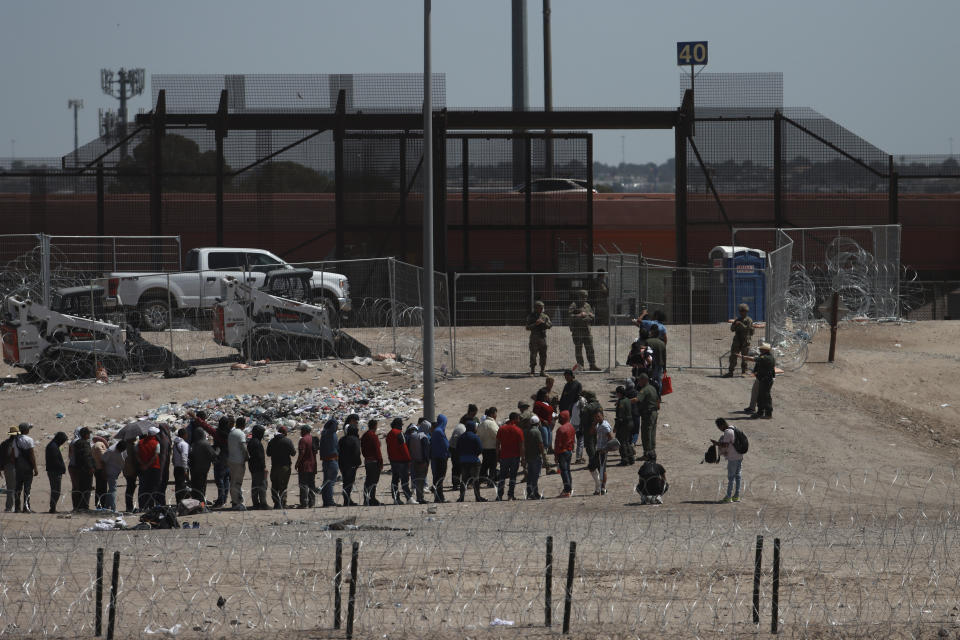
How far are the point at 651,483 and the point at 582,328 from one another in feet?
24.8

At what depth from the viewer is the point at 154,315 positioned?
78.7 ft

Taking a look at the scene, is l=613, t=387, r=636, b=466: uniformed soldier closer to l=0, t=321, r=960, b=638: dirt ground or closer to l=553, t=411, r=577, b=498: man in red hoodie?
l=0, t=321, r=960, b=638: dirt ground

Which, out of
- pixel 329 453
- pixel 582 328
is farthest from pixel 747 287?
pixel 329 453

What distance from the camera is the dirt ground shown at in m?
8.40

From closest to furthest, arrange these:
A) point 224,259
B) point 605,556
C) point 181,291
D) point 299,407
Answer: point 605,556 → point 299,407 → point 181,291 → point 224,259

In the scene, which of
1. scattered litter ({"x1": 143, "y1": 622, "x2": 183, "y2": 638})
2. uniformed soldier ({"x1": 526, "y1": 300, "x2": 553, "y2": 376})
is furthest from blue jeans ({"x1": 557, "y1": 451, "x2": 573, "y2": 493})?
scattered litter ({"x1": 143, "y1": 622, "x2": 183, "y2": 638})

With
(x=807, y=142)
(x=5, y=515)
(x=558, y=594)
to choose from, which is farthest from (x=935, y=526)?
(x=807, y=142)

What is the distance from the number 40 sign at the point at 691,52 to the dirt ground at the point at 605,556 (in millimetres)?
15216

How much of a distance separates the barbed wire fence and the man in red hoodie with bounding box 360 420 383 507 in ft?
5.63

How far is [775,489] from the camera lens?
45.8 ft

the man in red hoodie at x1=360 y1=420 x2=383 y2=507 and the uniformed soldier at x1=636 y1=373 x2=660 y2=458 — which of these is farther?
the uniformed soldier at x1=636 y1=373 x2=660 y2=458

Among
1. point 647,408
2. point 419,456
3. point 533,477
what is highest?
point 647,408

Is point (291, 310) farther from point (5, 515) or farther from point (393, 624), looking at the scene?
point (393, 624)

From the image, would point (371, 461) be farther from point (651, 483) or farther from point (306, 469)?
point (651, 483)
